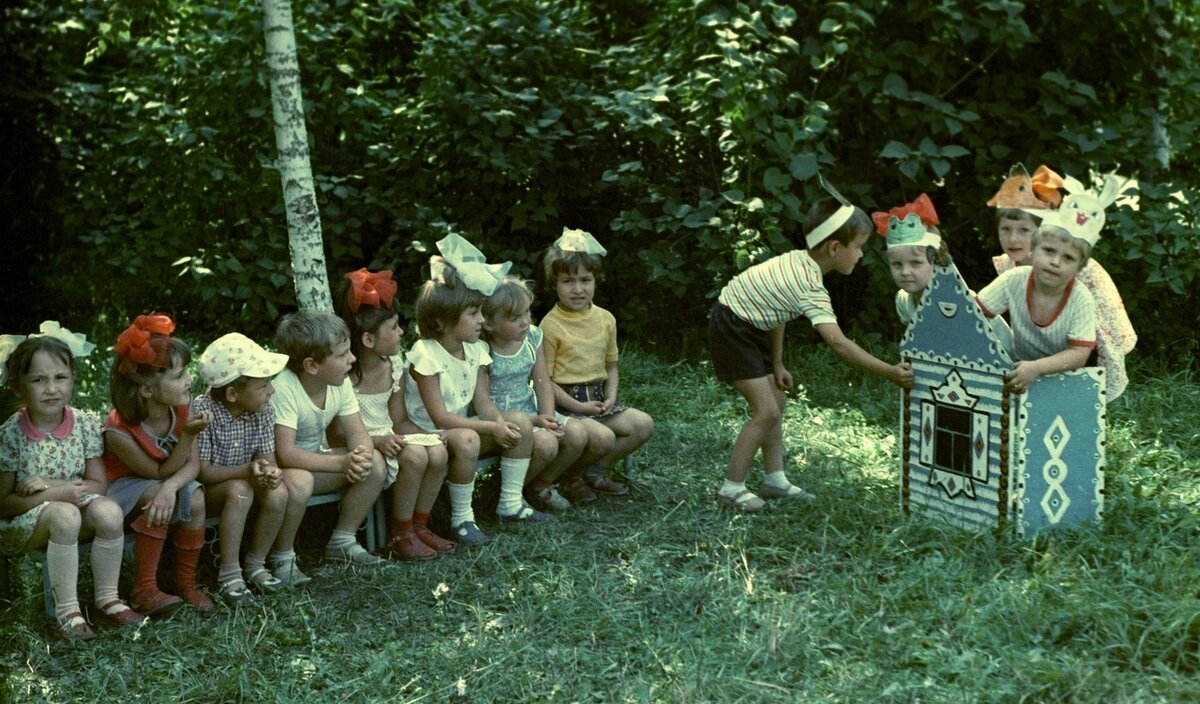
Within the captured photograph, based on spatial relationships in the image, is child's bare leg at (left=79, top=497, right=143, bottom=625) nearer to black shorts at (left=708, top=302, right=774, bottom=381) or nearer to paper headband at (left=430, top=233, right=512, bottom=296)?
paper headband at (left=430, top=233, right=512, bottom=296)

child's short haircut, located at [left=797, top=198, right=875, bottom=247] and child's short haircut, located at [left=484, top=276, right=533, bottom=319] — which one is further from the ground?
child's short haircut, located at [left=797, top=198, right=875, bottom=247]

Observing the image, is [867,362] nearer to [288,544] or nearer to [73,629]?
[288,544]

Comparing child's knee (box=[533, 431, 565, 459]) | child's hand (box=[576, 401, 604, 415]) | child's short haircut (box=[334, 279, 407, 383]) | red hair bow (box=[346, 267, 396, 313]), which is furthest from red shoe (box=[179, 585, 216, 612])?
child's hand (box=[576, 401, 604, 415])

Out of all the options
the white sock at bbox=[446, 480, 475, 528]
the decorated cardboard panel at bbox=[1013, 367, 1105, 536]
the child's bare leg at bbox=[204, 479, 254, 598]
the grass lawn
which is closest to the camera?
the grass lawn

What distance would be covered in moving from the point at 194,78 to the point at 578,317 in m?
4.32

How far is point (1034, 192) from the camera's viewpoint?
4668mm

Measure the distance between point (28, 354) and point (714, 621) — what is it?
230 centimetres

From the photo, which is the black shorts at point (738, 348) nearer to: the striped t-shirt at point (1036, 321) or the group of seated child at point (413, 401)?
the group of seated child at point (413, 401)

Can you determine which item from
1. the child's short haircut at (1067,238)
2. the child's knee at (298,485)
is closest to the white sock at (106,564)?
the child's knee at (298,485)

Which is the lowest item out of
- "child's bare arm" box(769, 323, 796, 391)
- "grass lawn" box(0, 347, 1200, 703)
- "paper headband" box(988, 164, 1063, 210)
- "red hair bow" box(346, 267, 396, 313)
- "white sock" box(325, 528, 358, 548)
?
"grass lawn" box(0, 347, 1200, 703)

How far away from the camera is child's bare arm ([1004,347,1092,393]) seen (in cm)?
415

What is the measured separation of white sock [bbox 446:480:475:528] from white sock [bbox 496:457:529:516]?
0.65 ft

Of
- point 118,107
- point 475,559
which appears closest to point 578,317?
point 475,559

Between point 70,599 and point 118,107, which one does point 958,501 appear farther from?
point 118,107
